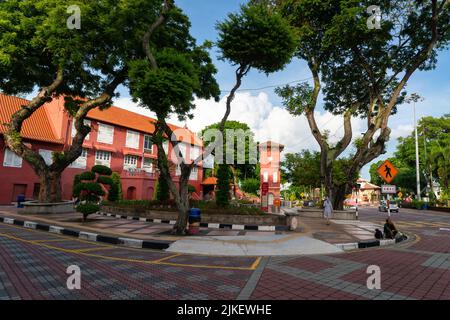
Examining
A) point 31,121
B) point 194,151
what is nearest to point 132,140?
point 31,121

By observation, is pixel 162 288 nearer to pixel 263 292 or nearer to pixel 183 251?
pixel 263 292

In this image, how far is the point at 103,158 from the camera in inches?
1096

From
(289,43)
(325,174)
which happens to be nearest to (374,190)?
(325,174)

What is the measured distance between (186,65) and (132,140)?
23464mm

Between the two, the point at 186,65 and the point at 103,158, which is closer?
the point at 186,65

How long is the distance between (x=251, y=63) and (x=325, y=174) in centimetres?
1274

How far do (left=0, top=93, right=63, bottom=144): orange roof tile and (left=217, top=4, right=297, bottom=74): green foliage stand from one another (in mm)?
20736

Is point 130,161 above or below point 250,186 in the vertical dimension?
above

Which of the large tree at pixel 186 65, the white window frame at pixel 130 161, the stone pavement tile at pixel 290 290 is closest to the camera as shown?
the stone pavement tile at pixel 290 290

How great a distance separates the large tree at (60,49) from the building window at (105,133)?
10.4 meters

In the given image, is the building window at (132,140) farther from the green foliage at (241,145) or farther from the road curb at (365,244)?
the road curb at (365,244)

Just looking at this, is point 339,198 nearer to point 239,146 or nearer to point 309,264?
point 309,264

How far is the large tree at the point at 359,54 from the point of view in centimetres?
1714

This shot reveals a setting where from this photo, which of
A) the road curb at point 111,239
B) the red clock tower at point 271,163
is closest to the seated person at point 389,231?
the road curb at point 111,239
